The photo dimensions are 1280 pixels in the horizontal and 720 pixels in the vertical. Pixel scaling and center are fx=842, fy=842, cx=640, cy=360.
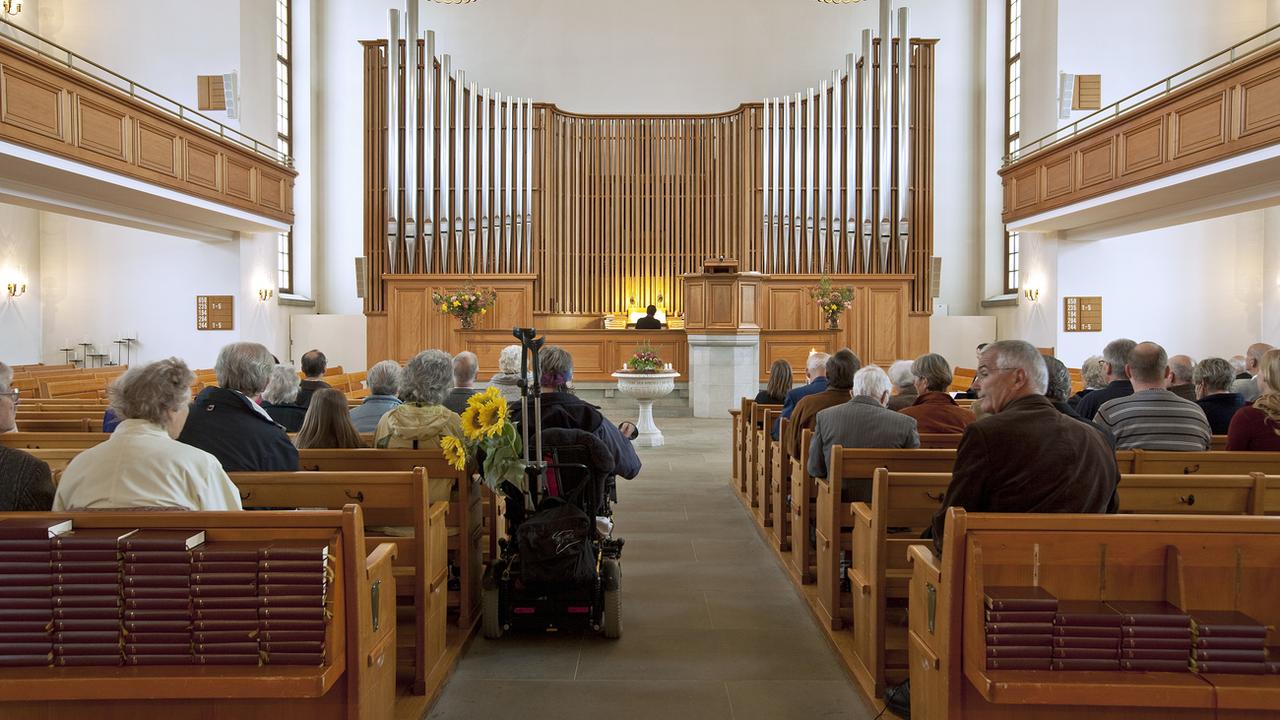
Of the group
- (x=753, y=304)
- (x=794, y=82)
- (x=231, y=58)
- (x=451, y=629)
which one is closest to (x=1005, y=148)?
(x=794, y=82)

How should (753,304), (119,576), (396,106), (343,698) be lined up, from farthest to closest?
(396,106)
(753,304)
(343,698)
(119,576)

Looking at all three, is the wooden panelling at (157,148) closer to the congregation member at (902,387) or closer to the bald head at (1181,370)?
the congregation member at (902,387)

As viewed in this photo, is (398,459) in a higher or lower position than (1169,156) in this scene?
lower

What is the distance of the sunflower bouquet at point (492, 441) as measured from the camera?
10.0 feet

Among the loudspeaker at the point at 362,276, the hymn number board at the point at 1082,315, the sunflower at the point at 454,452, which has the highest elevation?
the loudspeaker at the point at 362,276

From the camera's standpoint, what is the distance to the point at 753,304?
1147cm

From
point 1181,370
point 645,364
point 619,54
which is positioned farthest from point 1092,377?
point 619,54

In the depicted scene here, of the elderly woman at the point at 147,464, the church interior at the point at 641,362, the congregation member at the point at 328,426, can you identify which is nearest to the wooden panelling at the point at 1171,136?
the church interior at the point at 641,362

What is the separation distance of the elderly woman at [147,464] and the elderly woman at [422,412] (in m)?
1.24

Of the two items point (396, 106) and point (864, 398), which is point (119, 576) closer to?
point (864, 398)

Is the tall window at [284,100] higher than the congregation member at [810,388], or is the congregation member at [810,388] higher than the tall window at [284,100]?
the tall window at [284,100]

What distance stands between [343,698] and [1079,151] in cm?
1044

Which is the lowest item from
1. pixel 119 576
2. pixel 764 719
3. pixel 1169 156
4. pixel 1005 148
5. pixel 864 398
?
pixel 764 719

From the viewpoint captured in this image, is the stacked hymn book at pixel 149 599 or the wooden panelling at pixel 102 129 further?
the wooden panelling at pixel 102 129
